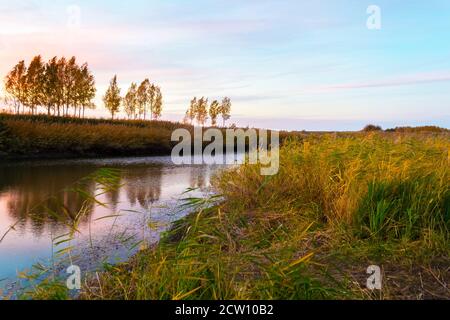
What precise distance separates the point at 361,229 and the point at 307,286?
140 cm

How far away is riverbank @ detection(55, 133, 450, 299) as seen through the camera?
104 inches

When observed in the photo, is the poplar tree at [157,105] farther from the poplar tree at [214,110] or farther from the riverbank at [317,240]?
the riverbank at [317,240]

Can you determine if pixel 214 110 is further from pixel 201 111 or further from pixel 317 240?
pixel 317 240

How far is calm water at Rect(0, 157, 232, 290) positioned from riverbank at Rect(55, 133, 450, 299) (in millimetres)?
784

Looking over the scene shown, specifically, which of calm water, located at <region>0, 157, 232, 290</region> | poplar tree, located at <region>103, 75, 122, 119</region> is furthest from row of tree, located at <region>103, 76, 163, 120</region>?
calm water, located at <region>0, 157, 232, 290</region>

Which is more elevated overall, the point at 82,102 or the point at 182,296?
the point at 82,102

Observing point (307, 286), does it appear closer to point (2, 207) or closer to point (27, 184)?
point (2, 207)

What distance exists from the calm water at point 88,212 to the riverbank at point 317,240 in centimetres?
78

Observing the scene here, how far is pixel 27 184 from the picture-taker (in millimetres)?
9672

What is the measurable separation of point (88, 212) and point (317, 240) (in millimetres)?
4005

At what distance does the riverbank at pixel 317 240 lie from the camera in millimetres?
2650

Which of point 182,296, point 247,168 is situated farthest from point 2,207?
point 182,296

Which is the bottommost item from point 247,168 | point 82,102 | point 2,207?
point 2,207

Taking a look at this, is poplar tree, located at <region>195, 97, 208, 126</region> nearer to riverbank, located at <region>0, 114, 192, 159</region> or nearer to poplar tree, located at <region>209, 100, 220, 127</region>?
poplar tree, located at <region>209, 100, 220, 127</region>
